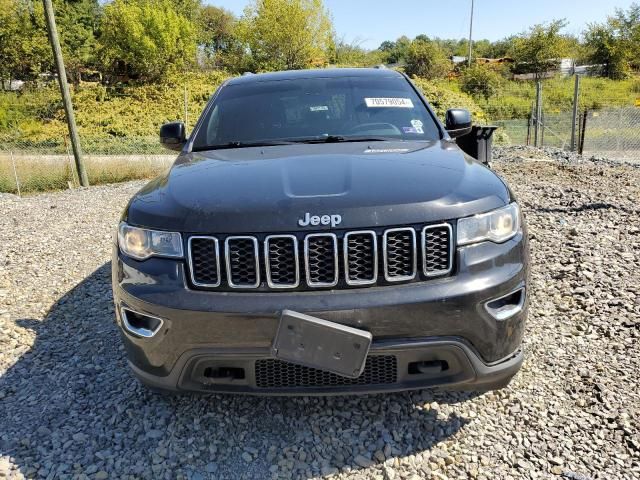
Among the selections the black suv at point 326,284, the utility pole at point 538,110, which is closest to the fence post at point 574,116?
the utility pole at point 538,110

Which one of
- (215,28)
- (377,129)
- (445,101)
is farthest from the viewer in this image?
(215,28)

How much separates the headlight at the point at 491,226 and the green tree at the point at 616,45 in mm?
51628

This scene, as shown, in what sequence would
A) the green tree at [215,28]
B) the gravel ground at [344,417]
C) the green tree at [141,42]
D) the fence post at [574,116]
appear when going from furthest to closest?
1. the green tree at [215,28]
2. the green tree at [141,42]
3. the fence post at [574,116]
4. the gravel ground at [344,417]

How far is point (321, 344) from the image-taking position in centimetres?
197

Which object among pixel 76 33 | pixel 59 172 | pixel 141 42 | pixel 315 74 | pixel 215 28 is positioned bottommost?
pixel 59 172

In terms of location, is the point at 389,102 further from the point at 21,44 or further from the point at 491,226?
the point at 21,44

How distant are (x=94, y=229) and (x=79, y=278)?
2203 mm

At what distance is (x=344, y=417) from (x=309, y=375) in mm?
552

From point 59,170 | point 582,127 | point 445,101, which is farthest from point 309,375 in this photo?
point 445,101

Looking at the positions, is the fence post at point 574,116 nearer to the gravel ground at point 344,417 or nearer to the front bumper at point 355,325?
the gravel ground at point 344,417

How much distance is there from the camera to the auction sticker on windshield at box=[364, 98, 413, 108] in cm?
352

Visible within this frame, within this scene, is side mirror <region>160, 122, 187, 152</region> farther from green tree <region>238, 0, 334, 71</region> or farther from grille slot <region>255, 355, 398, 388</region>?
green tree <region>238, 0, 334, 71</region>

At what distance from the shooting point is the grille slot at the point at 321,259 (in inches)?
80.0

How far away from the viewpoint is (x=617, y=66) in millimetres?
45938
